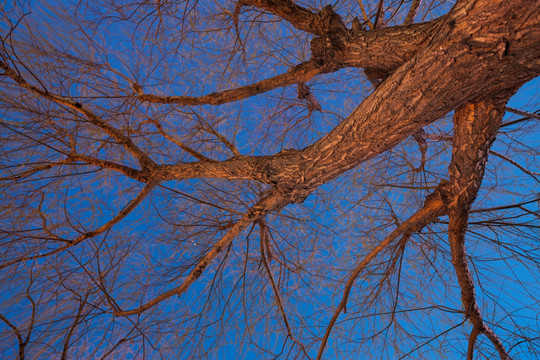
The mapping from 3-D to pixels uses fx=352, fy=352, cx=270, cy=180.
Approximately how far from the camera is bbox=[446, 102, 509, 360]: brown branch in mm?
1027

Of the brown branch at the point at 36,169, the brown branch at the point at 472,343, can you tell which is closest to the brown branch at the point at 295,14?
the brown branch at the point at 36,169

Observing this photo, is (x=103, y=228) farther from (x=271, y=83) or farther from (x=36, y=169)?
(x=271, y=83)

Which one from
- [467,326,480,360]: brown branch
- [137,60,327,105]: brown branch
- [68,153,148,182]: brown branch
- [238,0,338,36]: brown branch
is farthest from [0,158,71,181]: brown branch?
[467,326,480,360]: brown branch

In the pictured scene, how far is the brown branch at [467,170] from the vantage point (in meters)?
1.03

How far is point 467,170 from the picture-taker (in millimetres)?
1133

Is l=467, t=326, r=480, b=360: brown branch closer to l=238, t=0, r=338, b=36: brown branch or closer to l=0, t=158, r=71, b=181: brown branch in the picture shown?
l=238, t=0, r=338, b=36: brown branch

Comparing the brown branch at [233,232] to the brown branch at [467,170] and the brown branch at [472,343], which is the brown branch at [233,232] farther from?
the brown branch at [472,343]

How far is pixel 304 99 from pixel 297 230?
31.0 inches

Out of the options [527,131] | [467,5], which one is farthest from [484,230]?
[467,5]

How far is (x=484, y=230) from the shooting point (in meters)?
1.88

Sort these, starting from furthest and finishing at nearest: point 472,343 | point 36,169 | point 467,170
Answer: point 36,169 → point 472,343 → point 467,170

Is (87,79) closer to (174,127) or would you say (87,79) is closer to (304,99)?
(174,127)

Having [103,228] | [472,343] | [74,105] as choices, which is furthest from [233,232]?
[472,343]

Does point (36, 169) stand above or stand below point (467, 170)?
above
